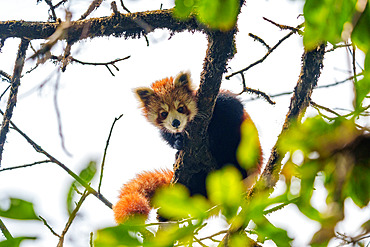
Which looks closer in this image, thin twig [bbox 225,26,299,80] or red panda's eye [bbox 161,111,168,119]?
thin twig [bbox 225,26,299,80]

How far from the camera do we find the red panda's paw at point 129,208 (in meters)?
2.79

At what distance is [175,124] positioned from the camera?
3.95m

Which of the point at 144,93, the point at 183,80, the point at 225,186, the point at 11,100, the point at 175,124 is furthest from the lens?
the point at 144,93

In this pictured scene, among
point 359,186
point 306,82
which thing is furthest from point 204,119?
point 359,186

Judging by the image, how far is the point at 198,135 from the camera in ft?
10.5

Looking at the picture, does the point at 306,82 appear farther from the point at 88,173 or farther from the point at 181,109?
the point at 181,109

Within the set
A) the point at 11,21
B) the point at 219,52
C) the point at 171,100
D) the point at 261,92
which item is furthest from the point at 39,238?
the point at 171,100

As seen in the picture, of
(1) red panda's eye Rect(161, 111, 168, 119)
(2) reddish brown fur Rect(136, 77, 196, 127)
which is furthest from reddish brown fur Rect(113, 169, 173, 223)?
(2) reddish brown fur Rect(136, 77, 196, 127)

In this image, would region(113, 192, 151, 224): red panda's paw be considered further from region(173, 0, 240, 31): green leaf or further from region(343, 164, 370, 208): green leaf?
region(343, 164, 370, 208): green leaf

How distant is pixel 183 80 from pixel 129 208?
84.5 inches

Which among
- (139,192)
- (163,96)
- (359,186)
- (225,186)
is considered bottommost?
(359,186)

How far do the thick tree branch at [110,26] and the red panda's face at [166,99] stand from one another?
97cm

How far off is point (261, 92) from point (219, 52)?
865mm

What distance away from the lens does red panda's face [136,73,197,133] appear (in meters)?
4.29
